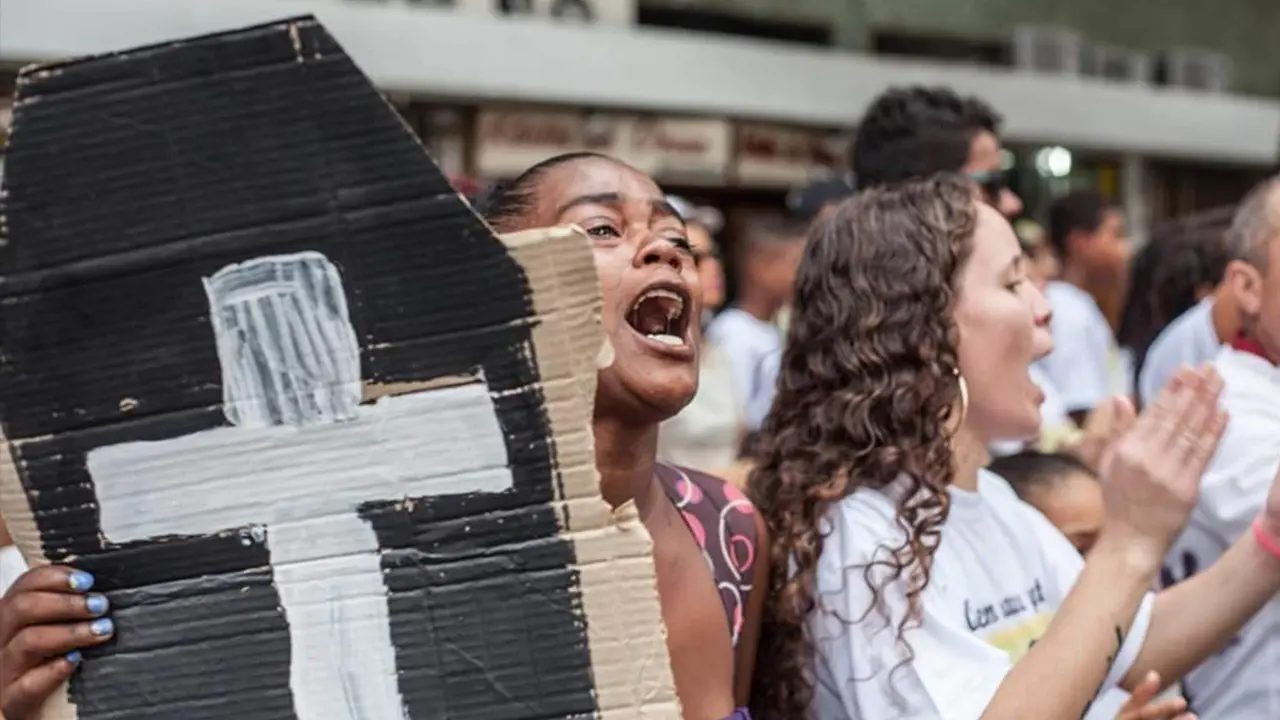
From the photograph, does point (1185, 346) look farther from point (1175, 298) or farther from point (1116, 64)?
point (1116, 64)

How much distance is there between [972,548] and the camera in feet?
6.32

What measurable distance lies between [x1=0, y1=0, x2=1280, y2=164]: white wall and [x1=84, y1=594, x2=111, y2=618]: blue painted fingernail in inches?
148

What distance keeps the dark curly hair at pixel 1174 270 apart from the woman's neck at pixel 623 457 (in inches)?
119

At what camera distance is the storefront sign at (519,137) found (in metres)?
6.89

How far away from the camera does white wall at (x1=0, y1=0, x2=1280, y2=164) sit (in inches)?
205

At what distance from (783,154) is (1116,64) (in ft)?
12.2

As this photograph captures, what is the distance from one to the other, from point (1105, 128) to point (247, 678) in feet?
30.3

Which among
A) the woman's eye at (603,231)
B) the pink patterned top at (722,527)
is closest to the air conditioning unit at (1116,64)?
the pink patterned top at (722,527)

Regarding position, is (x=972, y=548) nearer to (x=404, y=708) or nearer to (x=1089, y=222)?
(x=404, y=708)

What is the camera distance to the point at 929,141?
131 inches

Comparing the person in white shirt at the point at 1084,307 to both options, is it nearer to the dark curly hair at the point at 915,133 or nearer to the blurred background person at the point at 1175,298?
the blurred background person at the point at 1175,298

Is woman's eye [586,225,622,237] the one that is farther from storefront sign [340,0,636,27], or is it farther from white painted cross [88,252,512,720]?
storefront sign [340,0,636,27]

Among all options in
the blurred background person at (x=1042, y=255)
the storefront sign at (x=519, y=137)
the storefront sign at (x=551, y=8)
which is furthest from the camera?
the storefront sign at (x=519, y=137)

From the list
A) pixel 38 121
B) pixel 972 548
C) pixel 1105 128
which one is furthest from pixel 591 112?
pixel 38 121
